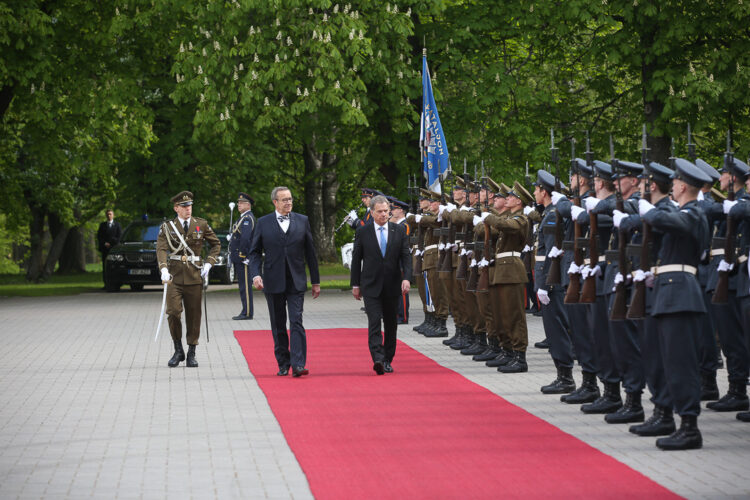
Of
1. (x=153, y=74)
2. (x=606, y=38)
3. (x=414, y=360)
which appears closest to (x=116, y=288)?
(x=153, y=74)

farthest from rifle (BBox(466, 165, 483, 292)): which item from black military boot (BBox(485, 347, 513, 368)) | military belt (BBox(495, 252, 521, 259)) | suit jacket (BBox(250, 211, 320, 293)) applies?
suit jacket (BBox(250, 211, 320, 293))

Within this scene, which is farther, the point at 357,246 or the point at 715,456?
the point at 357,246

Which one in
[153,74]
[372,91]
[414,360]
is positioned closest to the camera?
[414,360]

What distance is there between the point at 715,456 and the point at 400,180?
65.0 ft

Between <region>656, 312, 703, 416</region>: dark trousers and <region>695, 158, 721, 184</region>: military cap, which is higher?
<region>695, 158, 721, 184</region>: military cap

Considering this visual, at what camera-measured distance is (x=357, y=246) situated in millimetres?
12914

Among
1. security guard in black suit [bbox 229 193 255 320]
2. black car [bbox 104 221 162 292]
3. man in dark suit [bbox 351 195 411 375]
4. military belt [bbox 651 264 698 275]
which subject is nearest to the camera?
military belt [bbox 651 264 698 275]

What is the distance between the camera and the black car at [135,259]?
28922 mm

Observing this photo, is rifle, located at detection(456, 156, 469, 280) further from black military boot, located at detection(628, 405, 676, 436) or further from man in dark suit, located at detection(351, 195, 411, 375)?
black military boot, located at detection(628, 405, 676, 436)

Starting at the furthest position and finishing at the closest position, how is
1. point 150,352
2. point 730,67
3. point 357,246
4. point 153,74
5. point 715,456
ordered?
1. point 153,74
2. point 730,67
3. point 150,352
4. point 357,246
5. point 715,456

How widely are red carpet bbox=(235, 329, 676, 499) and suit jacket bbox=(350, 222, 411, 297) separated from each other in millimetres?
931

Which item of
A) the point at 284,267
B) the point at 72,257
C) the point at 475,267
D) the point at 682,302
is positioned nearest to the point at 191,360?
the point at 284,267

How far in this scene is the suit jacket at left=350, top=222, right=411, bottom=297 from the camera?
12766mm

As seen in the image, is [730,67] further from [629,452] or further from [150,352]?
[629,452]
